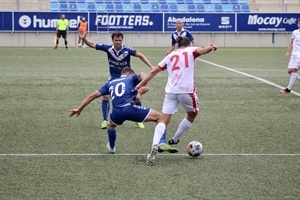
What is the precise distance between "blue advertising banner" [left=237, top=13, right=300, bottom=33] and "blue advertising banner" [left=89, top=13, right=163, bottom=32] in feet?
18.6

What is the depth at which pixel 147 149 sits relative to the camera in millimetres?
11734

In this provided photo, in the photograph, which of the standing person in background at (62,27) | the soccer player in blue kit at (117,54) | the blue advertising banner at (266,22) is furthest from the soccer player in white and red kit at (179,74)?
the blue advertising banner at (266,22)

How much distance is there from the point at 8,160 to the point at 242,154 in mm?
3373

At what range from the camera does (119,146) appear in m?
12.0

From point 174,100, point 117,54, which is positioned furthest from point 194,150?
point 117,54

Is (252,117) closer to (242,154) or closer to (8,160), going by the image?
(242,154)

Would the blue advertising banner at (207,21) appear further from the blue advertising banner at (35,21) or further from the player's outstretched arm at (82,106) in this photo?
the player's outstretched arm at (82,106)

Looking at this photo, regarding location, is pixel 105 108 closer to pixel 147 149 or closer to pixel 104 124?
pixel 104 124

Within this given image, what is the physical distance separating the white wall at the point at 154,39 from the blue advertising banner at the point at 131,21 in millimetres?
415

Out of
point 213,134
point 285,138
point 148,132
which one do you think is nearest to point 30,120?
point 148,132

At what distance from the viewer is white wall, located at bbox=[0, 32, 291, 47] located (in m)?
49.6

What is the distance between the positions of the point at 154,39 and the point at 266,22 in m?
7.82

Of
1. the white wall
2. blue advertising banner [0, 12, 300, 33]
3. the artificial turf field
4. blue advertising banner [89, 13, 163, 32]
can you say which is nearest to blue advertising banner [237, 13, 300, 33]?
blue advertising banner [0, 12, 300, 33]

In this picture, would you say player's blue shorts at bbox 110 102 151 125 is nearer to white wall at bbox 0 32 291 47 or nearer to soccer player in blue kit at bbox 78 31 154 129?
soccer player in blue kit at bbox 78 31 154 129
